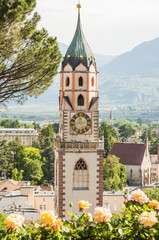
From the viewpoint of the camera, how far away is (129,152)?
259 feet

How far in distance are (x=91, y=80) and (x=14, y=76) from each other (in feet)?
28.6

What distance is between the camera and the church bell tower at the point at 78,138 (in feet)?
94.5

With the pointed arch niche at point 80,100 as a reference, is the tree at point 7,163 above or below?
below

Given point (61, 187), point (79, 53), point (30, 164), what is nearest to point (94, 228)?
point (61, 187)

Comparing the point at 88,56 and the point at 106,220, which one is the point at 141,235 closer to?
the point at 106,220

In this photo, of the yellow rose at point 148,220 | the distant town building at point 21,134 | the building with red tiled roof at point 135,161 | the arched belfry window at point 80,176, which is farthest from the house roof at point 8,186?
the distant town building at point 21,134

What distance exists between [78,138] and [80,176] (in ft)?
7.37

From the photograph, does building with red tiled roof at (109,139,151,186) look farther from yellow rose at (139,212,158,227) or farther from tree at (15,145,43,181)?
yellow rose at (139,212,158,227)

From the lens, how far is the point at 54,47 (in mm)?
21938

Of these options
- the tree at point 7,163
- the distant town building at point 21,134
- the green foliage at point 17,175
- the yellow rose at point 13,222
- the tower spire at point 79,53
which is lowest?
the yellow rose at point 13,222

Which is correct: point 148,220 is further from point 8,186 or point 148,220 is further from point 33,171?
point 33,171

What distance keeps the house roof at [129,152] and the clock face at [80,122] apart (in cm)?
4848

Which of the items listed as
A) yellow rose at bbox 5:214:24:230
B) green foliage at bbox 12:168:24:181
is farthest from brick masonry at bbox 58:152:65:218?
green foliage at bbox 12:168:24:181

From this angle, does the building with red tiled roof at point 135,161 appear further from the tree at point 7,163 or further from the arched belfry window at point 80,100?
the arched belfry window at point 80,100
